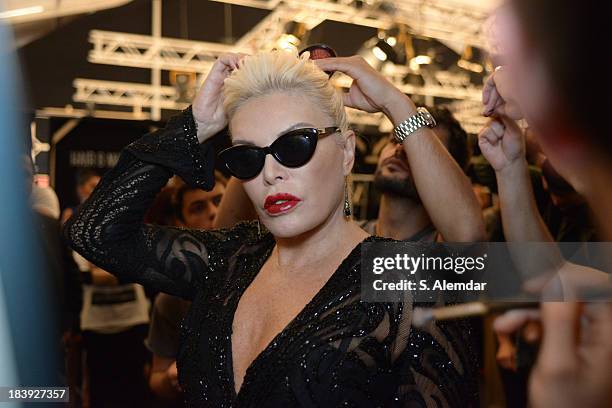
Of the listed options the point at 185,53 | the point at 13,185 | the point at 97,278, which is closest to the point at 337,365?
the point at 13,185

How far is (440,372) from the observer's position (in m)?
0.92

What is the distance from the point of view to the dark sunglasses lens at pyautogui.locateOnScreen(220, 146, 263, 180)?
1.02 m

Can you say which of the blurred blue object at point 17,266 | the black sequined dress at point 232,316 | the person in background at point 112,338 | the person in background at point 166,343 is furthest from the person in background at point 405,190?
the person in background at point 112,338

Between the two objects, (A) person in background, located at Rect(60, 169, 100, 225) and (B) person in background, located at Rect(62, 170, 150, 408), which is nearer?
(A) person in background, located at Rect(60, 169, 100, 225)

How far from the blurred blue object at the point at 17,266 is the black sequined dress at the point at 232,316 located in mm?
170

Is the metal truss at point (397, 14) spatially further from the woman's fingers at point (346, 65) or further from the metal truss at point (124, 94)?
the metal truss at point (124, 94)

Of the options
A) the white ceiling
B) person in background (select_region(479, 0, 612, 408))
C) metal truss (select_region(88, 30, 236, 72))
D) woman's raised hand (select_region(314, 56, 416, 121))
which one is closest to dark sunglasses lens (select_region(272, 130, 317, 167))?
woman's raised hand (select_region(314, 56, 416, 121))

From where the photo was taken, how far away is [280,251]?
1.13 metres

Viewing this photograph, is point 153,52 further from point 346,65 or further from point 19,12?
point 346,65

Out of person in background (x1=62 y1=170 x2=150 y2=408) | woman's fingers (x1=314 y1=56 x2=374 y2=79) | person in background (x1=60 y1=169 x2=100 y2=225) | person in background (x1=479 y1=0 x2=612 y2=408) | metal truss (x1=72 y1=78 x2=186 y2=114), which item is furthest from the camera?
metal truss (x1=72 y1=78 x2=186 y2=114)

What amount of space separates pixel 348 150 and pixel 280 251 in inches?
8.4

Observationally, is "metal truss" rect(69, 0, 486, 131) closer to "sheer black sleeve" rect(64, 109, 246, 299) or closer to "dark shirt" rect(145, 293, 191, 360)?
"sheer black sleeve" rect(64, 109, 246, 299)

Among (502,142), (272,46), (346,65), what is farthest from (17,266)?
(272,46)

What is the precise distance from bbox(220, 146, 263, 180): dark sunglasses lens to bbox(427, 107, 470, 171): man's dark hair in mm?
651
